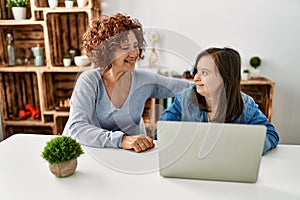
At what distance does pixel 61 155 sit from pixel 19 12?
2152 mm

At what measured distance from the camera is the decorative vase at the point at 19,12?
272 cm

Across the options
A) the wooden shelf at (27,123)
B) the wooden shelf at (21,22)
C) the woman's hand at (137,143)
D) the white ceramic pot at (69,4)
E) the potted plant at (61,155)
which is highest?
the white ceramic pot at (69,4)

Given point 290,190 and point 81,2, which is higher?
point 81,2

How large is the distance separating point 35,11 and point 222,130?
2309 mm

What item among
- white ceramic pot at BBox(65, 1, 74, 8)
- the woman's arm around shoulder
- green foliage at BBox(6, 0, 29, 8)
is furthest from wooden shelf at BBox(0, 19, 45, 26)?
the woman's arm around shoulder

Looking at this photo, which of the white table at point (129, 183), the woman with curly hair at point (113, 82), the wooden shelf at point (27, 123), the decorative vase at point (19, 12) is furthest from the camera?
the wooden shelf at point (27, 123)

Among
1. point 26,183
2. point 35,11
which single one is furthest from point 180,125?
point 35,11

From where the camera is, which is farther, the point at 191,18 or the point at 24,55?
the point at 24,55

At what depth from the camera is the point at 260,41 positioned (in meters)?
2.84

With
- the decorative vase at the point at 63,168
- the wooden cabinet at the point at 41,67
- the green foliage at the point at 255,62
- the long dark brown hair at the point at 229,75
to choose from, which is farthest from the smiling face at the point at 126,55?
the green foliage at the point at 255,62

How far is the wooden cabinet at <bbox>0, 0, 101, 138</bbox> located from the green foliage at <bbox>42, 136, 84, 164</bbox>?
177 centimetres

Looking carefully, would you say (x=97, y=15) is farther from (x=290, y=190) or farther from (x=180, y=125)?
(x=290, y=190)

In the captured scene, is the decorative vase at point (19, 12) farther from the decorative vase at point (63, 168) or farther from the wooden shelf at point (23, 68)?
the decorative vase at point (63, 168)

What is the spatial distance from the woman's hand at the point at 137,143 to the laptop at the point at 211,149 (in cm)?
22
